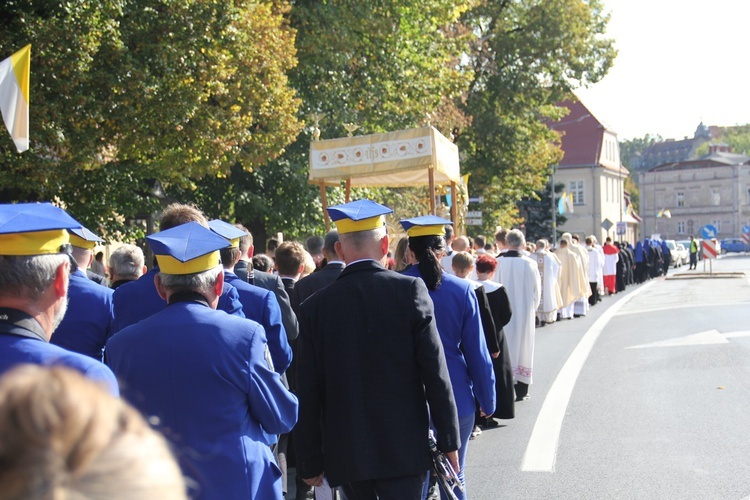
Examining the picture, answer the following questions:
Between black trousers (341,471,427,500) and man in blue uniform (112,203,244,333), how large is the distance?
104 centimetres

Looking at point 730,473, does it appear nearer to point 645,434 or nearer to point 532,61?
point 645,434

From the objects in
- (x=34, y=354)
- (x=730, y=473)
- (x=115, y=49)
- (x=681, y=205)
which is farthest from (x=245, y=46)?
(x=681, y=205)

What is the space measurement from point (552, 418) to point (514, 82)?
2804 cm

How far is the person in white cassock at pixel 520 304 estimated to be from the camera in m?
11.2

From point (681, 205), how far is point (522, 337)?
11746 cm

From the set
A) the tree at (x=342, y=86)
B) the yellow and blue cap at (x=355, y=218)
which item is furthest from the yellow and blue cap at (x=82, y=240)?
the tree at (x=342, y=86)

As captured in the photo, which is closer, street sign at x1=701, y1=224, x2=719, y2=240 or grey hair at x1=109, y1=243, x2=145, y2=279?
grey hair at x1=109, y1=243, x2=145, y2=279

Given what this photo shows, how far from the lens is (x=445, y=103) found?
106 ft

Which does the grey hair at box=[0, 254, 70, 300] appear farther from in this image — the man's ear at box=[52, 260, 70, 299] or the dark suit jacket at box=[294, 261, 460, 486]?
the dark suit jacket at box=[294, 261, 460, 486]

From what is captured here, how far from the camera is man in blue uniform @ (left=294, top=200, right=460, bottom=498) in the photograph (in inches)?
172

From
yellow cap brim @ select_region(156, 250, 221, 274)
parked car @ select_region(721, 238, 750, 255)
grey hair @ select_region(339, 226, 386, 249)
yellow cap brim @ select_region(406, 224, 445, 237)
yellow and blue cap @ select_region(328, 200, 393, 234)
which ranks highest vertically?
yellow and blue cap @ select_region(328, 200, 393, 234)

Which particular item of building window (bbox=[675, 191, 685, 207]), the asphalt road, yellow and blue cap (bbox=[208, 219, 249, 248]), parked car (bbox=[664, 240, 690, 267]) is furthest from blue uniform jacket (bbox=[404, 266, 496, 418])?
building window (bbox=[675, 191, 685, 207])

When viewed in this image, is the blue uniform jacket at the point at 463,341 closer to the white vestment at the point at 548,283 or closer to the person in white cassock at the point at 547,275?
the person in white cassock at the point at 547,275

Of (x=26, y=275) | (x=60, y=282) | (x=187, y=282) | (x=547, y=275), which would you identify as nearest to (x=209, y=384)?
(x=187, y=282)
